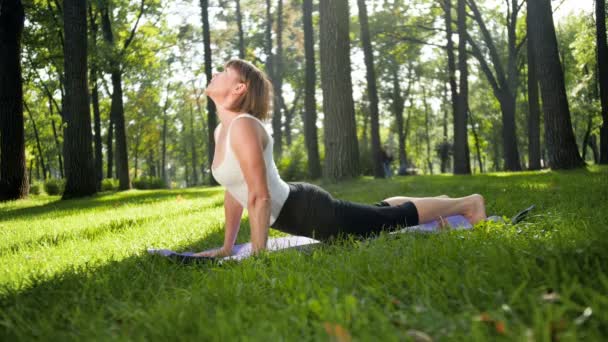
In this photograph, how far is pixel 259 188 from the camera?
11.6 ft

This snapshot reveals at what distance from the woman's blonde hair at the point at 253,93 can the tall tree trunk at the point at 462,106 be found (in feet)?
48.4

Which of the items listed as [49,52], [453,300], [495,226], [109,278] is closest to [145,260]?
[109,278]

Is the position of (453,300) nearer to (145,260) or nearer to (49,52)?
(145,260)

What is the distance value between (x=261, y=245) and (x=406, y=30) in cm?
2008

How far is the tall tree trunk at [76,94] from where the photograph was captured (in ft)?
43.0

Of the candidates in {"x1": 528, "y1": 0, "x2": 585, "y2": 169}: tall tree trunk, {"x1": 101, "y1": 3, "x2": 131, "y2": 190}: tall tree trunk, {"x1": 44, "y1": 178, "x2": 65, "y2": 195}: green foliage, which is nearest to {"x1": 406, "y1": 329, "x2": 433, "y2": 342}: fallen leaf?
{"x1": 528, "y1": 0, "x2": 585, "y2": 169}: tall tree trunk

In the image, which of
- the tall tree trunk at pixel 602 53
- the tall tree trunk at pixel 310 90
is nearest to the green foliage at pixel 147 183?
the tall tree trunk at pixel 310 90

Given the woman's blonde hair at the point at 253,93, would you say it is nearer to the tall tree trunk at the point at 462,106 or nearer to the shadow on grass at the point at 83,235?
the shadow on grass at the point at 83,235

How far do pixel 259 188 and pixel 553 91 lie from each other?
1098 cm

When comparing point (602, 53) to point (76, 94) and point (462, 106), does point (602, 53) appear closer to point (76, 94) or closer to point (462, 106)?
point (462, 106)

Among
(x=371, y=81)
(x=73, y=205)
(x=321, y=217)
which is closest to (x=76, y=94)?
(x=73, y=205)

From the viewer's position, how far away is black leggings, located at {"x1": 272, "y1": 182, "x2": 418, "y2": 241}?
156 inches

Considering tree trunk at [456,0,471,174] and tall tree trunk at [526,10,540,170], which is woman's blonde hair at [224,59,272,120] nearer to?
tree trunk at [456,0,471,174]

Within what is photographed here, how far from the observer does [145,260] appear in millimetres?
3580
